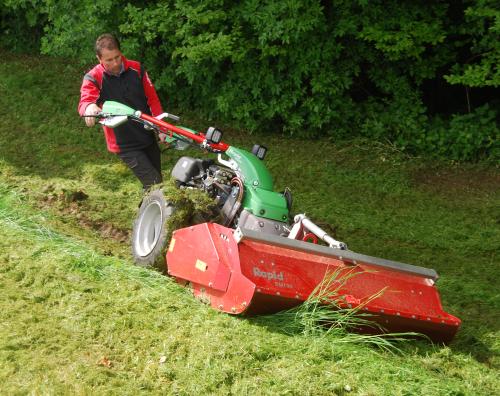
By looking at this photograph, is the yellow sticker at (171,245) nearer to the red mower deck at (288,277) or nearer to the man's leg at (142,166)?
the red mower deck at (288,277)

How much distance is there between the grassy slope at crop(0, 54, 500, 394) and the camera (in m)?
4.12

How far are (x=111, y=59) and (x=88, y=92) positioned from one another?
0.34 metres

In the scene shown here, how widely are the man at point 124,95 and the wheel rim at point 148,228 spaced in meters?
0.47

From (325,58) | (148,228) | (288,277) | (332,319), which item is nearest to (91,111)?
(148,228)

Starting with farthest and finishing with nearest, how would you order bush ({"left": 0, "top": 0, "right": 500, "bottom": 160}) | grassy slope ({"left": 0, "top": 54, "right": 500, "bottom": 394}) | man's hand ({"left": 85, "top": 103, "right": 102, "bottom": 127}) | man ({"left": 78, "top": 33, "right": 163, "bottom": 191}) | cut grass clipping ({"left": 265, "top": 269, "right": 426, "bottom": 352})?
bush ({"left": 0, "top": 0, "right": 500, "bottom": 160}), man ({"left": 78, "top": 33, "right": 163, "bottom": 191}), man's hand ({"left": 85, "top": 103, "right": 102, "bottom": 127}), cut grass clipping ({"left": 265, "top": 269, "right": 426, "bottom": 352}), grassy slope ({"left": 0, "top": 54, "right": 500, "bottom": 394})

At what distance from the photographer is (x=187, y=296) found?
5008 mm

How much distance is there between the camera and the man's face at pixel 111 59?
6.32 m

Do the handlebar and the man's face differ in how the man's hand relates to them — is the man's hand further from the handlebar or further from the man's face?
the man's face

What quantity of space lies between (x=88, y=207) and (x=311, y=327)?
140 inches

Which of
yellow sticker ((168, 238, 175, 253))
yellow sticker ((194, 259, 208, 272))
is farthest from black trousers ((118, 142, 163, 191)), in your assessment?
yellow sticker ((194, 259, 208, 272))

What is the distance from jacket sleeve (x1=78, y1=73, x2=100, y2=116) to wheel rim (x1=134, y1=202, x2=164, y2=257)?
104 centimetres

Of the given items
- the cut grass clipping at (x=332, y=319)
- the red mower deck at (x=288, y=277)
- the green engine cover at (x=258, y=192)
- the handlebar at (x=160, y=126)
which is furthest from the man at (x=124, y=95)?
the cut grass clipping at (x=332, y=319)

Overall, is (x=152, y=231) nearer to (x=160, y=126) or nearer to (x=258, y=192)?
(x=160, y=126)

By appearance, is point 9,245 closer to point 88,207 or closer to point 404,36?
point 88,207
